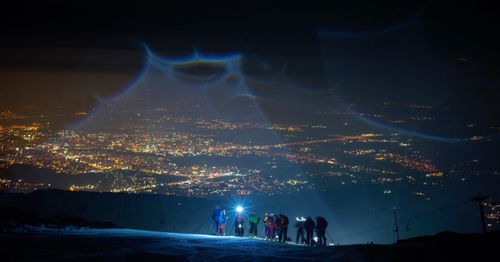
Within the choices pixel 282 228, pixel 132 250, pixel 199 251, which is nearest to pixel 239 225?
pixel 282 228

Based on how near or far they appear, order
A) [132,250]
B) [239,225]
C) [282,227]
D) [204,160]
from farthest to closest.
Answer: [204,160] → [239,225] → [282,227] → [132,250]

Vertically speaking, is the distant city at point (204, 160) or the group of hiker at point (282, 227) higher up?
the distant city at point (204, 160)

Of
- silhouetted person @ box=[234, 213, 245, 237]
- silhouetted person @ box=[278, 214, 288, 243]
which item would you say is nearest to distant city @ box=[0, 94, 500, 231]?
silhouetted person @ box=[234, 213, 245, 237]

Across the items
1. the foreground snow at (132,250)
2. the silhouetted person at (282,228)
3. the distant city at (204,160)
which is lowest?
the foreground snow at (132,250)

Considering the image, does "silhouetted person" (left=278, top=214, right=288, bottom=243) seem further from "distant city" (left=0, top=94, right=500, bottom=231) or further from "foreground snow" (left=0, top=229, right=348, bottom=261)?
"distant city" (left=0, top=94, right=500, bottom=231)

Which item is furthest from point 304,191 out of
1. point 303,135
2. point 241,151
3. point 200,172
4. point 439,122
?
point 439,122

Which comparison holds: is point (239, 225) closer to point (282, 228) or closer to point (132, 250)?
point (282, 228)

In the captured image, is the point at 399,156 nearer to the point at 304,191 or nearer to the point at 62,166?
the point at 304,191

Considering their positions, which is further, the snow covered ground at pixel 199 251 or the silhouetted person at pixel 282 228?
the silhouetted person at pixel 282 228

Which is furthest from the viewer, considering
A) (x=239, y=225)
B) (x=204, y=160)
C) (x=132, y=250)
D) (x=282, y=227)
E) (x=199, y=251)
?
(x=204, y=160)

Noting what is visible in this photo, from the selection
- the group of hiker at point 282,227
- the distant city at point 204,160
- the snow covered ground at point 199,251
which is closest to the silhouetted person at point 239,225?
the group of hiker at point 282,227

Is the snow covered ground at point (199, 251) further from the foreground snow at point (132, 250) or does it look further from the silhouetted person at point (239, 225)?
the silhouetted person at point (239, 225)

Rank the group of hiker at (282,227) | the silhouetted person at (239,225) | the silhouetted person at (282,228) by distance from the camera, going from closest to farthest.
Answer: the group of hiker at (282,227) → the silhouetted person at (282,228) → the silhouetted person at (239,225)

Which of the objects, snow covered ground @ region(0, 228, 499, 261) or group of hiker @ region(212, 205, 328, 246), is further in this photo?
group of hiker @ region(212, 205, 328, 246)
